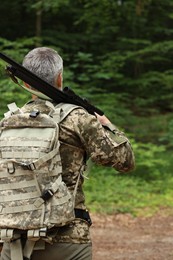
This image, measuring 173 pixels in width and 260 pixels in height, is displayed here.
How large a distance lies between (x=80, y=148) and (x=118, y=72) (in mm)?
16356

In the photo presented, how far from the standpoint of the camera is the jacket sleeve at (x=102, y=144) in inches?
109

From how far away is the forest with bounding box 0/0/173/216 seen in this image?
984 cm

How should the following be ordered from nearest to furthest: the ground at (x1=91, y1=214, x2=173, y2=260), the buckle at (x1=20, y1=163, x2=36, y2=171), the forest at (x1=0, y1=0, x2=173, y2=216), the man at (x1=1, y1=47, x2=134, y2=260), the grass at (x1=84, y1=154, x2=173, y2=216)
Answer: the buckle at (x1=20, y1=163, x2=36, y2=171), the man at (x1=1, y1=47, x2=134, y2=260), the ground at (x1=91, y1=214, x2=173, y2=260), the grass at (x1=84, y1=154, x2=173, y2=216), the forest at (x1=0, y1=0, x2=173, y2=216)

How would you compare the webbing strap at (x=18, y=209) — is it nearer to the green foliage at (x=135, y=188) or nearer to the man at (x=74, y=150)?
the man at (x=74, y=150)

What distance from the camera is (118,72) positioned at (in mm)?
18984

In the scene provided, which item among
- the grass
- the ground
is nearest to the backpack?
the ground

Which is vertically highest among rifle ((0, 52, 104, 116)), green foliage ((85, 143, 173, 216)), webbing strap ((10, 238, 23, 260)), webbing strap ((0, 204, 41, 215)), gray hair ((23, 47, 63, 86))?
gray hair ((23, 47, 63, 86))

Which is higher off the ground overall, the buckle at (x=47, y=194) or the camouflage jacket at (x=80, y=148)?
the camouflage jacket at (x=80, y=148)

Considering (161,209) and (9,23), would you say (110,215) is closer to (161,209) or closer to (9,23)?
(161,209)

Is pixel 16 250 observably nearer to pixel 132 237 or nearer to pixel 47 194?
pixel 47 194

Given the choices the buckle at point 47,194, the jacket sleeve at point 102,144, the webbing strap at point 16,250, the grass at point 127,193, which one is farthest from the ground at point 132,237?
the buckle at point 47,194

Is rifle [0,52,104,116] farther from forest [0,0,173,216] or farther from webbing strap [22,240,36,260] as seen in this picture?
forest [0,0,173,216]

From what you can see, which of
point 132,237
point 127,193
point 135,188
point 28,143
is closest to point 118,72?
point 135,188

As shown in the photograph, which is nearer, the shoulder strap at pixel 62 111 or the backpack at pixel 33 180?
the backpack at pixel 33 180
